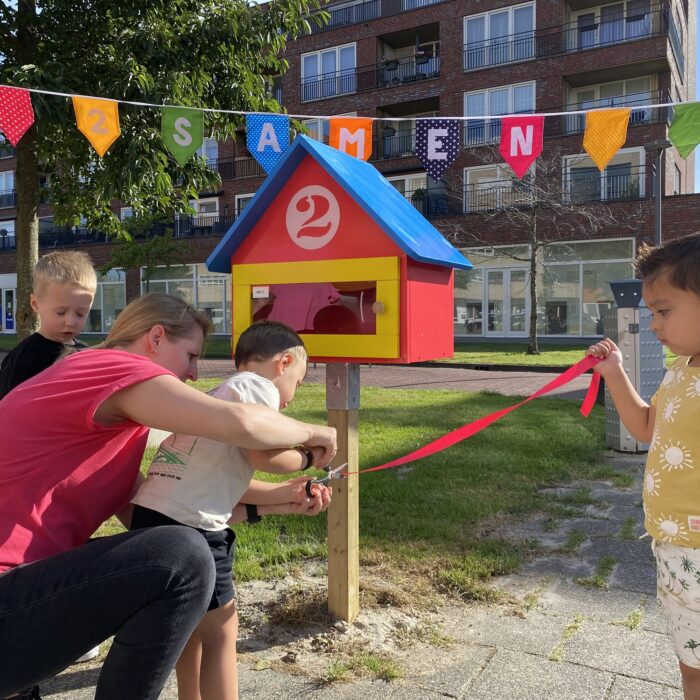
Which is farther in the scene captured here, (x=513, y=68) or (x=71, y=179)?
(x=513, y=68)

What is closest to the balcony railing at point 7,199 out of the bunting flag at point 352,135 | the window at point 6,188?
the window at point 6,188

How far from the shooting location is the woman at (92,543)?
136 cm

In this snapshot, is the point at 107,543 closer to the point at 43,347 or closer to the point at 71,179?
the point at 43,347

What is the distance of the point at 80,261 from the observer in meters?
2.71

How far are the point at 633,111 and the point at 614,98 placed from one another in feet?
7.07

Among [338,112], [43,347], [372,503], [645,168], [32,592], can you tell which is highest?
[338,112]

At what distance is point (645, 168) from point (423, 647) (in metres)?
19.7

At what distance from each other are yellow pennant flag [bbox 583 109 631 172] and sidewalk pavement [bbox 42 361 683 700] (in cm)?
280

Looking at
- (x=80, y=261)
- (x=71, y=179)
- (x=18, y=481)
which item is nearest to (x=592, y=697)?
(x=18, y=481)

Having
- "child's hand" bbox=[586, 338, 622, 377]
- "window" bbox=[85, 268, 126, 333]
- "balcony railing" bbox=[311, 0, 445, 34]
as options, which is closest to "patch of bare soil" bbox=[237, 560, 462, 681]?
"child's hand" bbox=[586, 338, 622, 377]

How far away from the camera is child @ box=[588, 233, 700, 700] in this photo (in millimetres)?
1692

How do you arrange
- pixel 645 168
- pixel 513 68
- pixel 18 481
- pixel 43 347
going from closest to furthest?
pixel 18 481
pixel 43 347
pixel 645 168
pixel 513 68

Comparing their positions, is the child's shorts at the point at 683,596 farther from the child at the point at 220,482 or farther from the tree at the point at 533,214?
the tree at the point at 533,214

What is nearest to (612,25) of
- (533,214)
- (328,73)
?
(533,214)
